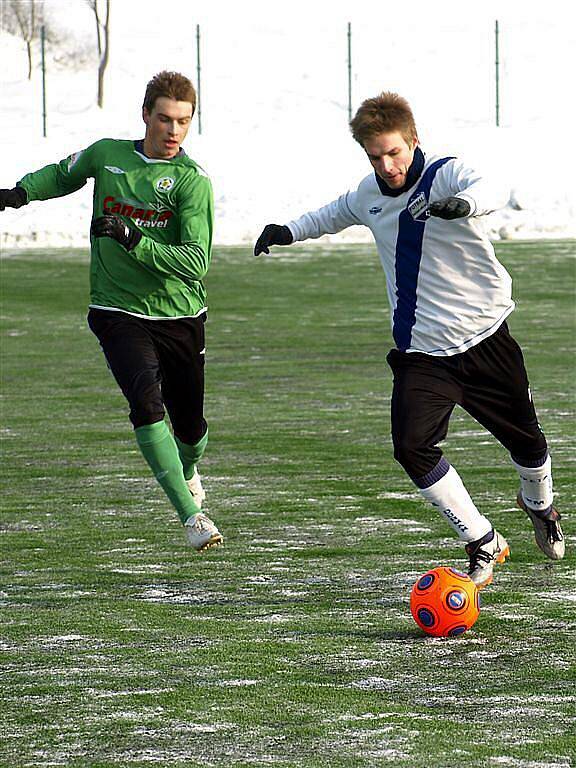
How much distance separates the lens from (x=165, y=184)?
7.51 meters

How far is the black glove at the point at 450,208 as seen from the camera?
588 centimetres

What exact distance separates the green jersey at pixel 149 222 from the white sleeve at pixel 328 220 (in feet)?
1.67

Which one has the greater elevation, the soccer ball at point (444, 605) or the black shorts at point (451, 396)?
the black shorts at point (451, 396)

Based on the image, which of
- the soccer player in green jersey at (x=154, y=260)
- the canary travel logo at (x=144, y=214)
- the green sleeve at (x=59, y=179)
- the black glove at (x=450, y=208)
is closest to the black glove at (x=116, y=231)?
the soccer player in green jersey at (x=154, y=260)

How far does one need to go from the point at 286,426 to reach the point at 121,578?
5.64 m

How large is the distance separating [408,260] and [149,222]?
5.13 feet

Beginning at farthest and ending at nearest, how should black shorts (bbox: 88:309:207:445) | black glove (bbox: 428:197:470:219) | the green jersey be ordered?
the green jersey, black shorts (bbox: 88:309:207:445), black glove (bbox: 428:197:470:219)

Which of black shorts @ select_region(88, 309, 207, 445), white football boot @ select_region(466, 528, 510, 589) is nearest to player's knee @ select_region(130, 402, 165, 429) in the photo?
black shorts @ select_region(88, 309, 207, 445)

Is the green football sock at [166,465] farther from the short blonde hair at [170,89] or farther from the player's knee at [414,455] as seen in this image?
the short blonde hair at [170,89]

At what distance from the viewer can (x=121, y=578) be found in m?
7.07

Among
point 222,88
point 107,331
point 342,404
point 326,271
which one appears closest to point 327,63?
point 222,88

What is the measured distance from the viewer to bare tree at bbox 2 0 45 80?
100 m

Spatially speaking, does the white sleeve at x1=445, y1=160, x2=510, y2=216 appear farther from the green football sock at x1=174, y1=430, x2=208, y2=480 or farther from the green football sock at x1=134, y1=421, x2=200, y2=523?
the green football sock at x1=174, y1=430, x2=208, y2=480

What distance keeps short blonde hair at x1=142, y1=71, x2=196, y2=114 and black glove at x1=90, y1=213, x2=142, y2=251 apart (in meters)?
0.64
